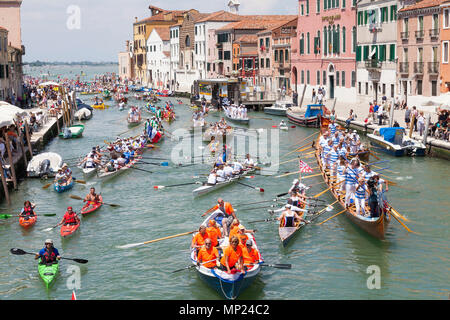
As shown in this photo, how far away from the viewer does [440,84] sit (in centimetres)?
4400

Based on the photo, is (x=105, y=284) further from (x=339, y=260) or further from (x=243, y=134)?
(x=243, y=134)

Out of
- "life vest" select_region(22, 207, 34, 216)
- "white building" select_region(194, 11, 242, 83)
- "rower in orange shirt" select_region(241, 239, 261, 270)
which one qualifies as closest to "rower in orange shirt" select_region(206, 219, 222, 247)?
"rower in orange shirt" select_region(241, 239, 261, 270)

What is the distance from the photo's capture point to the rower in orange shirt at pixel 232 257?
1593cm

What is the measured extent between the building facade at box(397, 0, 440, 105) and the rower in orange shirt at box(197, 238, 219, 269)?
1280 inches

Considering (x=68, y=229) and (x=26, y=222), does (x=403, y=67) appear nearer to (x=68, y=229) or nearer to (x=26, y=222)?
(x=68, y=229)

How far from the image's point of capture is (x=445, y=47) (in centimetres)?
4322

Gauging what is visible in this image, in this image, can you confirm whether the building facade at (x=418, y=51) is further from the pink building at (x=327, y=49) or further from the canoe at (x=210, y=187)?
the canoe at (x=210, y=187)

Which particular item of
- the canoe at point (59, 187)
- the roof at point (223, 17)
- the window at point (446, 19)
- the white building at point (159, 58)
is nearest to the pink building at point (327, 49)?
the window at point (446, 19)

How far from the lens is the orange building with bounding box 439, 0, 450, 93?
140ft

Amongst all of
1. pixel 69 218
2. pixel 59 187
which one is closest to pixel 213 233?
pixel 69 218

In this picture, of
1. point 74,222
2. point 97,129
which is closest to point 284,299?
point 74,222

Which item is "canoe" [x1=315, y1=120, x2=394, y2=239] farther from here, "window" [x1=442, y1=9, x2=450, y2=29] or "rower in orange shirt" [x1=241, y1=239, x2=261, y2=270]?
"window" [x1=442, y1=9, x2=450, y2=29]

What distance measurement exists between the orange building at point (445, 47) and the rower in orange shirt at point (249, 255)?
3071 cm
